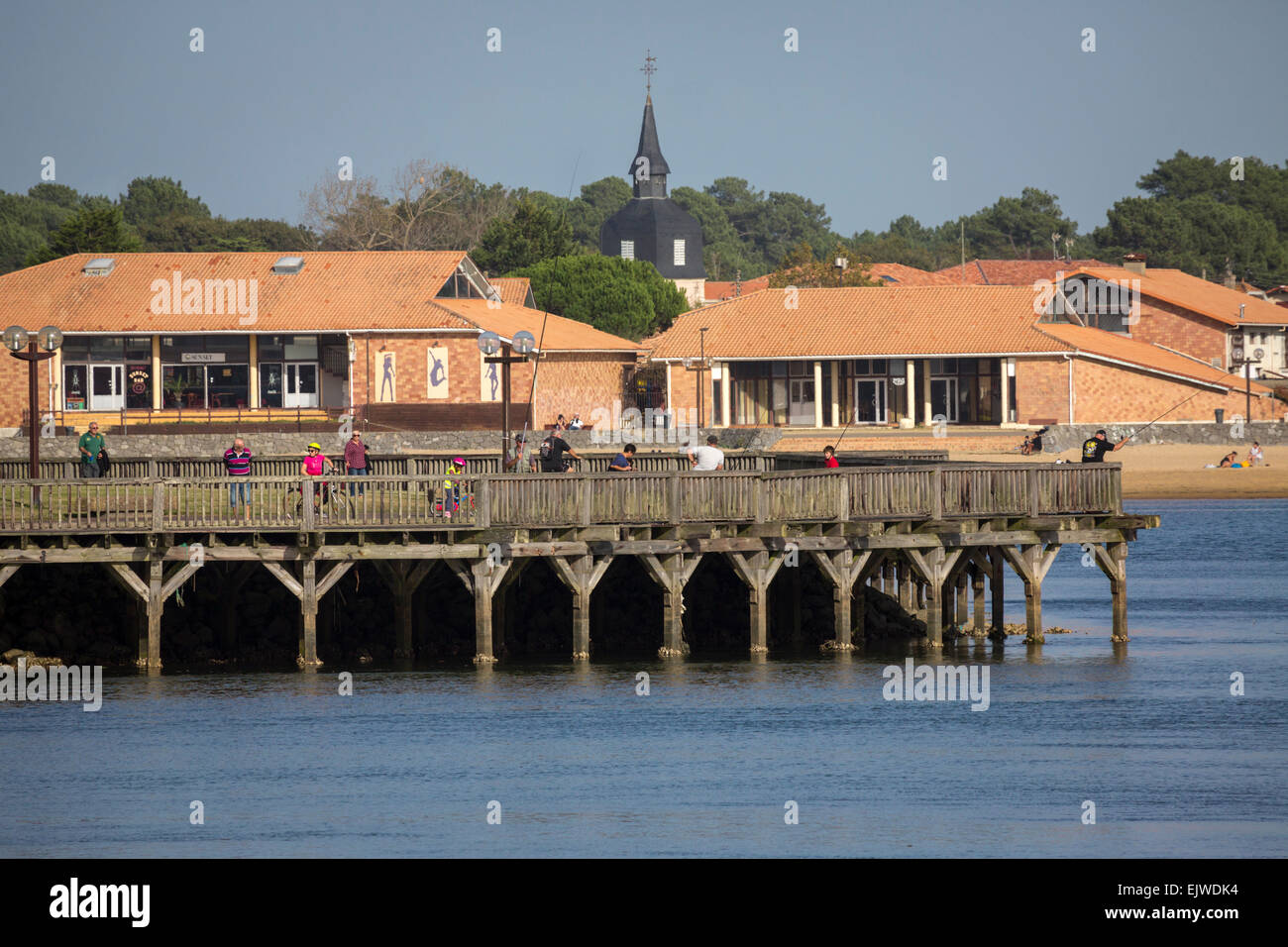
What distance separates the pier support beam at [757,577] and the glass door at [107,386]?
142ft

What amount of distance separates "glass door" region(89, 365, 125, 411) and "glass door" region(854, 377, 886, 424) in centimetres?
3063

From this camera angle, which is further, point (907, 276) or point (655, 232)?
point (655, 232)

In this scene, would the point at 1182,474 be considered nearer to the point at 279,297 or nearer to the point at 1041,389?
the point at 1041,389

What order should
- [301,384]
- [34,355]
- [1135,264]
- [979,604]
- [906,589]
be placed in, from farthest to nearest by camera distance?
[1135,264] → [301,384] → [906,589] → [979,604] → [34,355]

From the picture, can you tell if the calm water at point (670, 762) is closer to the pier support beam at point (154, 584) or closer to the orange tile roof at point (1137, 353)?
the pier support beam at point (154, 584)

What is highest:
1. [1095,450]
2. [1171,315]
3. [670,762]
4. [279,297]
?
[1171,315]

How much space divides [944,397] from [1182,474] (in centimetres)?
1178

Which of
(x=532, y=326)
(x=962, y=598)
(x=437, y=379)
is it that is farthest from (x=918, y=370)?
(x=962, y=598)

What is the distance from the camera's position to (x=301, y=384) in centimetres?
6875

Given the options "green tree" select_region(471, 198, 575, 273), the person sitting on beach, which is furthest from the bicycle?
"green tree" select_region(471, 198, 575, 273)

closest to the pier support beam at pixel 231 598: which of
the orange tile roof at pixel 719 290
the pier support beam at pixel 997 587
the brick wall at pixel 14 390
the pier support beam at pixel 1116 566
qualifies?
the pier support beam at pixel 997 587

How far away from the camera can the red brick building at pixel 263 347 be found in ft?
219

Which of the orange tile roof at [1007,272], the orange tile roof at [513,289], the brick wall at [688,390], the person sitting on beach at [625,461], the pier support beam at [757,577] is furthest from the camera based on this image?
the orange tile roof at [1007,272]

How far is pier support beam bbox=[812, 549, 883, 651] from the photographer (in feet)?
98.3
